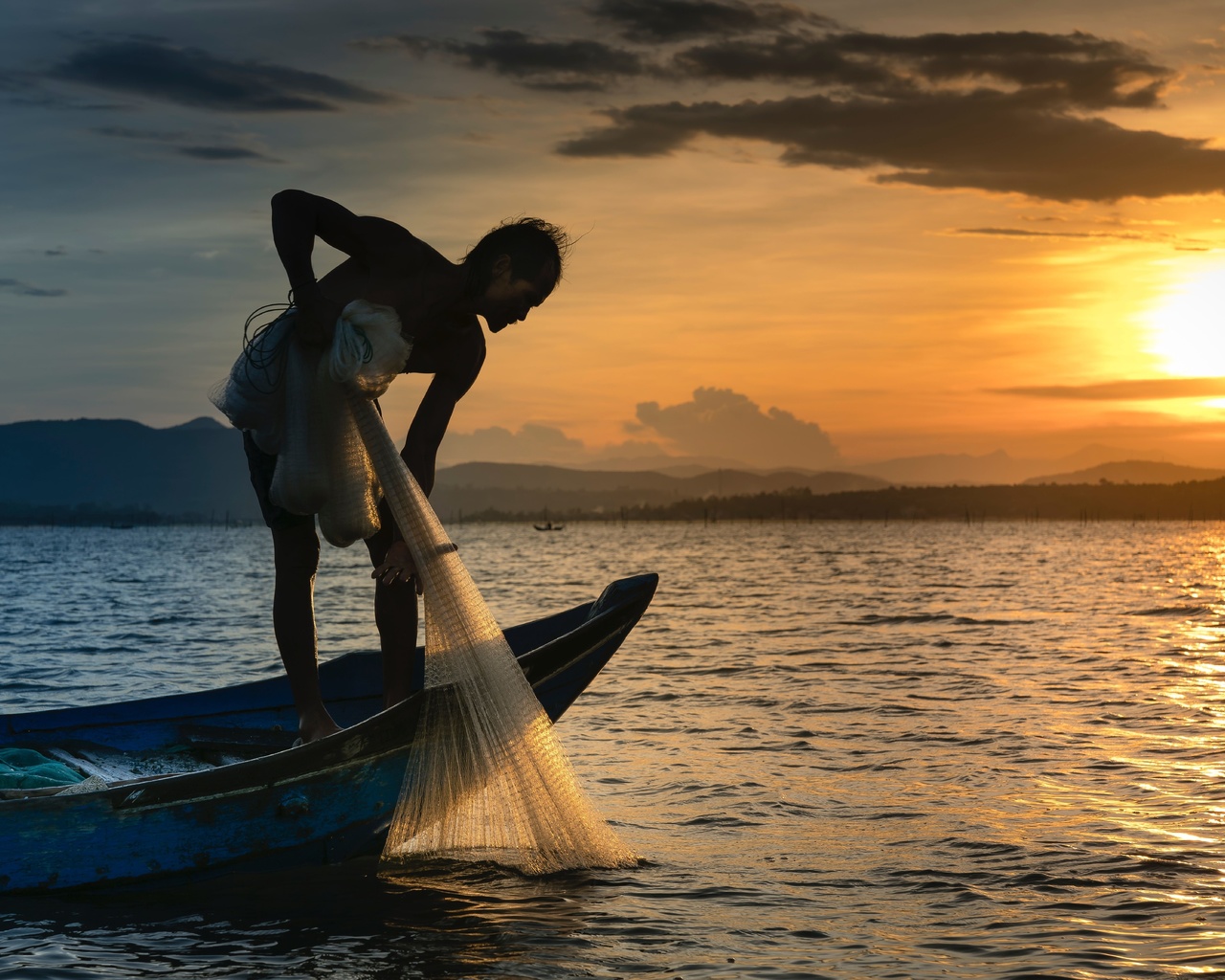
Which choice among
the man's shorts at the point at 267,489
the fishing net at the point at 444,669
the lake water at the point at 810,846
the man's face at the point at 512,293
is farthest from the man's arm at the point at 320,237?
the lake water at the point at 810,846

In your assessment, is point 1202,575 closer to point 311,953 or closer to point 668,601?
point 668,601

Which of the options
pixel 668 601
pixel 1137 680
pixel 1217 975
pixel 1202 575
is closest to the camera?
pixel 1217 975

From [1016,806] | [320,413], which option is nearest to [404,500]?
[320,413]

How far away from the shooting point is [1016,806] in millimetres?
8906

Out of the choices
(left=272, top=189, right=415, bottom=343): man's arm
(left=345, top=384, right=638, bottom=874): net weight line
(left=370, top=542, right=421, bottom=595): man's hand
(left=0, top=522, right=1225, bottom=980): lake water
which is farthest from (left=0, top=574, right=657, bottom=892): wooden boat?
(left=272, top=189, right=415, bottom=343): man's arm

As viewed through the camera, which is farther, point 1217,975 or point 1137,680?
point 1137,680

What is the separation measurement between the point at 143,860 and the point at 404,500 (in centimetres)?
228

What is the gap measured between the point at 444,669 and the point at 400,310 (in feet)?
5.60

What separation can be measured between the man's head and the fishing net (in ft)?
1.64

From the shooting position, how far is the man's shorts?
244 inches

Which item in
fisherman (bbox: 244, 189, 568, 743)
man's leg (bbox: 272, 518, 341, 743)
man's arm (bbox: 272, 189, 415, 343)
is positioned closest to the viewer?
man's arm (bbox: 272, 189, 415, 343)

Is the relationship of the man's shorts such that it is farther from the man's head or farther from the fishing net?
the man's head

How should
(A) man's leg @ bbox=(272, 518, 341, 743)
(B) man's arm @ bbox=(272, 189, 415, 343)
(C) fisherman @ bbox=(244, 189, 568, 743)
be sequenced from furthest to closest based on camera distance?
(A) man's leg @ bbox=(272, 518, 341, 743), (C) fisherman @ bbox=(244, 189, 568, 743), (B) man's arm @ bbox=(272, 189, 415, 343)

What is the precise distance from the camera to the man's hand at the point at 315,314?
574 cm
